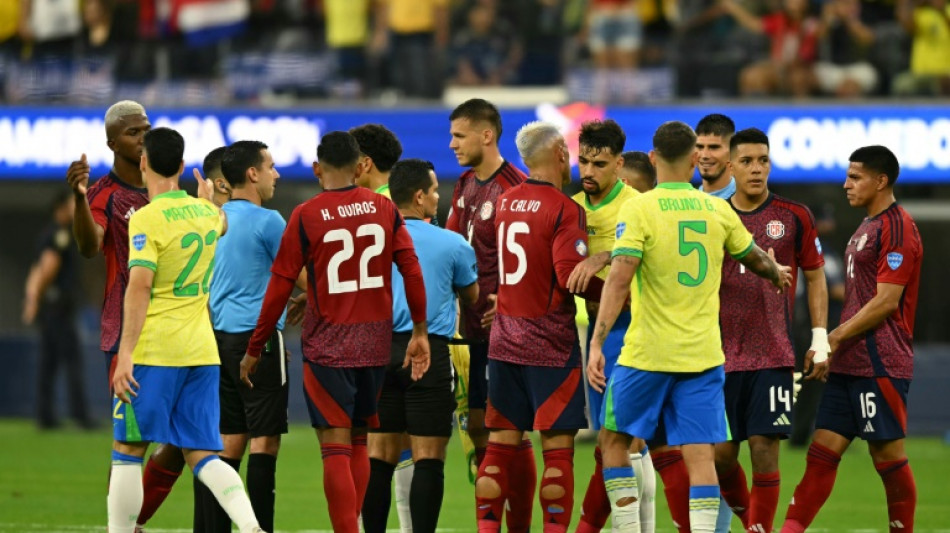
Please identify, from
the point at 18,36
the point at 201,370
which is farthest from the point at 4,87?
the point at 201,370

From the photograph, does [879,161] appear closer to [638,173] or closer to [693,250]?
[638,173]

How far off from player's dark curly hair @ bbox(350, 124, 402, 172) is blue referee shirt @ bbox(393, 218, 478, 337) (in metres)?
0.42

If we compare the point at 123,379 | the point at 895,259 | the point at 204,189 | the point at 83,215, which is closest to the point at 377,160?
the point at 204,189

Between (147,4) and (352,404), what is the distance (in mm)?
12683

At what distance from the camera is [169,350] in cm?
736

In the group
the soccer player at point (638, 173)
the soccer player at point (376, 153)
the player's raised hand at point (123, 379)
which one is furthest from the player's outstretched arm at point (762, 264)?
the player's raised hand at point (123, 379)

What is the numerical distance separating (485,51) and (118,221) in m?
10.5

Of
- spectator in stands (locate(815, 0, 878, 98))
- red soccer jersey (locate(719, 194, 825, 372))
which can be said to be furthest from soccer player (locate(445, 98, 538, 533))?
spectator in stands (locate(815, 0, 878, 98))

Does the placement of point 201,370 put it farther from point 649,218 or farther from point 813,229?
point 813,229

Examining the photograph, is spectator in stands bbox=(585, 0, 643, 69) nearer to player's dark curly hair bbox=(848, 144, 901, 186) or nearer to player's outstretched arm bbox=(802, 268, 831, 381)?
player's dark curly hair bbox=(848, 144, 901, 186)

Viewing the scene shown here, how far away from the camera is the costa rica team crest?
832 centimetres

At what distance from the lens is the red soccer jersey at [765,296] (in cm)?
823

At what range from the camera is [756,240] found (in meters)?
8.34

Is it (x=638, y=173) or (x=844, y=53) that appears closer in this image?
(x=638, y=173)
